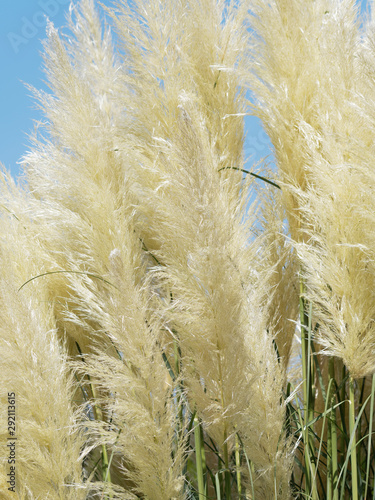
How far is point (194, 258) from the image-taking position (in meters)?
1.56

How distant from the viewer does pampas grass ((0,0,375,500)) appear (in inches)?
63.8

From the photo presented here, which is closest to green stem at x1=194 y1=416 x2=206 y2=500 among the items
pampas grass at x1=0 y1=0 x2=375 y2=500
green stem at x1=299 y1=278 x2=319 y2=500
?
pampas grass at x1=0 y1=0 x2=375 y2=500

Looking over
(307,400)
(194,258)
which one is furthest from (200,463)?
(194,258)

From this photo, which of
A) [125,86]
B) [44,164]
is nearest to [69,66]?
[125,86]

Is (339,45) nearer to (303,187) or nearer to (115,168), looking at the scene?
(303,187)

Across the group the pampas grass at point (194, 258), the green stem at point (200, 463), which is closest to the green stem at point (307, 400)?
the pampas grass at point (194, 258)

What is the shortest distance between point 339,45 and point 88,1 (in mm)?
988

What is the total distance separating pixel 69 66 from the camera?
2150mm

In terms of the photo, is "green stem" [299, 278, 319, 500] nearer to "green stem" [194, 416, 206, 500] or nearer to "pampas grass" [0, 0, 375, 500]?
"pampas grass" [0, 0, 375, 500]

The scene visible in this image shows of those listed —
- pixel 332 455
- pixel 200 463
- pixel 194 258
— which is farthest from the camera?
pixel 332 455

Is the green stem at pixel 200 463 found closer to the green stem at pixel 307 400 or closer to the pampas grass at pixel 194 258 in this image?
the pampas grass at pixel 194 258

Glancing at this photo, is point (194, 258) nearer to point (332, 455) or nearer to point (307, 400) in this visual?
point (307, 400)

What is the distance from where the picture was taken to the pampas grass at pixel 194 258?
162 centimetres

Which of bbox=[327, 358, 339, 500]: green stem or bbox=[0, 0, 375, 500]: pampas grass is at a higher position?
bbox=[0, 0, 375, 500]: pampas grass
